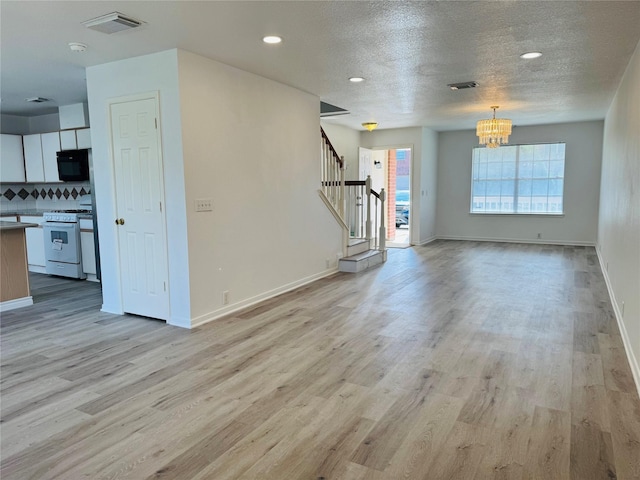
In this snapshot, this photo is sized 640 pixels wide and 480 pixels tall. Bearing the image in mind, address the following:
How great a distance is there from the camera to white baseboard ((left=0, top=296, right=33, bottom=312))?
4.71m

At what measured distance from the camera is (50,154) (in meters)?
6.60

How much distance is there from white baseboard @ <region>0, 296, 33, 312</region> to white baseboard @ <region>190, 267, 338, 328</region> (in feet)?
7.45

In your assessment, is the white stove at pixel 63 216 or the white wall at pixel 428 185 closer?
the white stove at pixel 63 216

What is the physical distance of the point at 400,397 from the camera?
2697mm

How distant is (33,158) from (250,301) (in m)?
4.69

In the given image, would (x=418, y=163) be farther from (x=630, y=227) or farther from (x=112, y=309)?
(x=112, y=309)

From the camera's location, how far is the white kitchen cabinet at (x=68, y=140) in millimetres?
6172

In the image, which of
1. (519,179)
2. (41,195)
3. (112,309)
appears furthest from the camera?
(519,179)

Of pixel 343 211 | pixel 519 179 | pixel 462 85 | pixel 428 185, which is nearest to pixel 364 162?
Answer: pixel 428 185

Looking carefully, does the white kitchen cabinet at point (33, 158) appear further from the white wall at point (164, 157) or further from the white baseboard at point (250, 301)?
the white baseboard at point (250, 301)

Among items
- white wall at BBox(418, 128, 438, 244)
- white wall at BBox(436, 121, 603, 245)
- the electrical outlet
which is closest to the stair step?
white wall at BBox(418, 128, 438, 244)

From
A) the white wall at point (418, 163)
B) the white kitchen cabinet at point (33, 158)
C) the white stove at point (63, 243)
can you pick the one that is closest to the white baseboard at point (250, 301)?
the white stove at point (63, 243)

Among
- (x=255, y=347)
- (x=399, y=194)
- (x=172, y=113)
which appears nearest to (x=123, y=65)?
(x=172, y=113)

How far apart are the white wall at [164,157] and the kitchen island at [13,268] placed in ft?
3.54
